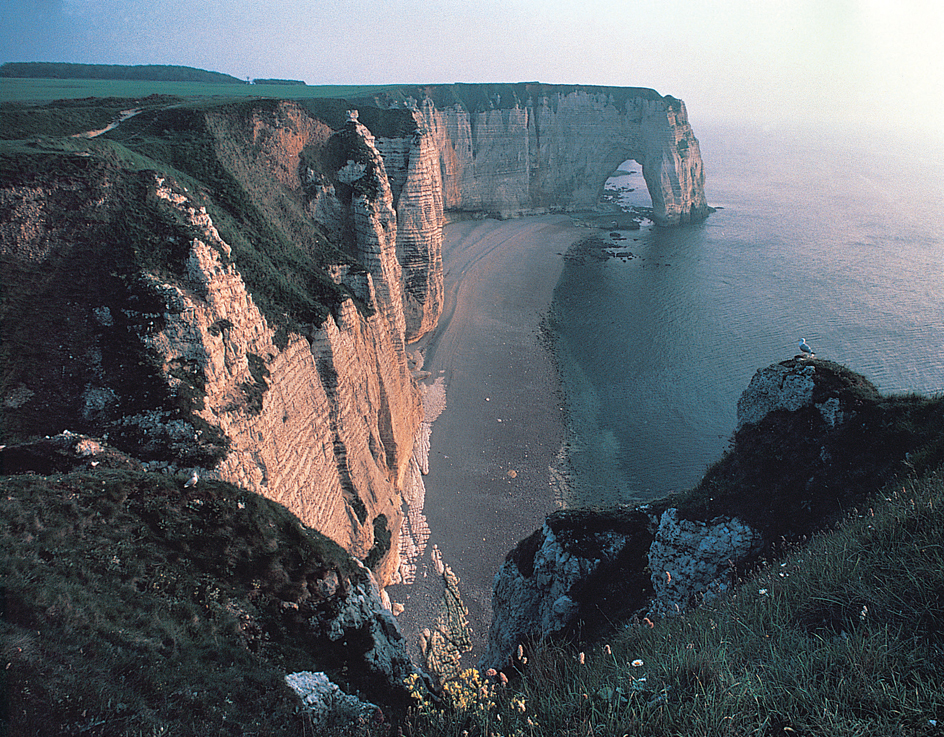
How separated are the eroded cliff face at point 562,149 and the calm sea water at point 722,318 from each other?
7.59 meters

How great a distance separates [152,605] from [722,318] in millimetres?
42825

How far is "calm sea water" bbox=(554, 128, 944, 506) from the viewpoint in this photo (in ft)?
88.9

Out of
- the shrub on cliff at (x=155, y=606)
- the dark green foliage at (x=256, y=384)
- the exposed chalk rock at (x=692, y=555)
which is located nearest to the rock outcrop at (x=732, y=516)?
the exposed chalk rock at (x=692, y=555)

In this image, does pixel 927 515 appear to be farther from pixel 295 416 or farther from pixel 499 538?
pixel 499 538

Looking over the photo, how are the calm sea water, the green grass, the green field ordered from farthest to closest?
1. the green field
2. the calm sea water
3. the green grass

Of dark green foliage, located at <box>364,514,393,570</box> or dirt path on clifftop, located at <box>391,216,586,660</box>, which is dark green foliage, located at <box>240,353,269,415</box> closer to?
dark green foliage, located at <box>364,514,393,570</box>

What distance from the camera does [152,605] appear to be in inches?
242

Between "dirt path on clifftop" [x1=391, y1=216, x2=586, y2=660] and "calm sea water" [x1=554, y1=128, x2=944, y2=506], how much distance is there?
208 cm

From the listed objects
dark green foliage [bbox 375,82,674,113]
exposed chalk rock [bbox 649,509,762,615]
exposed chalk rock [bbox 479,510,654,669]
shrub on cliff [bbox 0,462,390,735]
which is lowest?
exposed chalk rock [bbox 479,510,654,669]

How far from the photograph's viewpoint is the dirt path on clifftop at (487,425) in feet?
64.9

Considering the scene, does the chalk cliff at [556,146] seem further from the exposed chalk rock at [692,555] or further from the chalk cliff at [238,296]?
the exposed chalk rock at [692,555]

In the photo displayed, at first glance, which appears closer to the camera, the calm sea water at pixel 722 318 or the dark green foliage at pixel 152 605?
the dark green foliage at pixel 152 605

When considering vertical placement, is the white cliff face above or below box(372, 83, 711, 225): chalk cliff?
below

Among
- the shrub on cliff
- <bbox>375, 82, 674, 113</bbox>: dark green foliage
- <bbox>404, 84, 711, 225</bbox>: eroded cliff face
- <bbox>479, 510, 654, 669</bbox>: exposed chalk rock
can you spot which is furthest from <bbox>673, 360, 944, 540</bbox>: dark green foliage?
<bbox>375, 82, 674, 113</bbox>: dark green foliage
